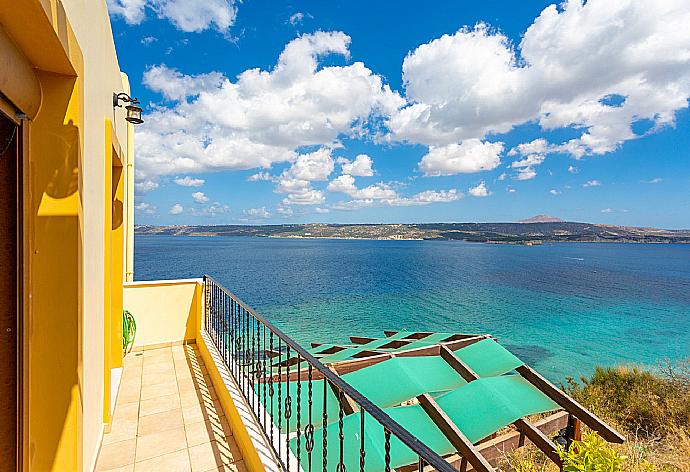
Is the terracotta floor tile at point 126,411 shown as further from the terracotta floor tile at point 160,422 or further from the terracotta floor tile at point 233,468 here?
the terracotta floor tile at point 233,468

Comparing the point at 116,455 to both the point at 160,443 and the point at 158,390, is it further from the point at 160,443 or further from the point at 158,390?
the point at 158,390

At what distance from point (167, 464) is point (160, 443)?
0.29m

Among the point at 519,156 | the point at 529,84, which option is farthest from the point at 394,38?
the point at 519,156

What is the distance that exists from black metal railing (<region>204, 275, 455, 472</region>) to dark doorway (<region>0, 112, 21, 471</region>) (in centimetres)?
115

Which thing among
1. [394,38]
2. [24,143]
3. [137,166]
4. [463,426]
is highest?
[394,38]

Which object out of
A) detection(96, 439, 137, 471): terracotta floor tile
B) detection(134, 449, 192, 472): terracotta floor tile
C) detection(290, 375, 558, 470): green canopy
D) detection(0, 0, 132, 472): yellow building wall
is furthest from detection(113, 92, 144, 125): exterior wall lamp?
detection(290, 375, 558, 470): green canopy

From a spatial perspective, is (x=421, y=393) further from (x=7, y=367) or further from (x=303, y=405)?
(x=7, y=367)

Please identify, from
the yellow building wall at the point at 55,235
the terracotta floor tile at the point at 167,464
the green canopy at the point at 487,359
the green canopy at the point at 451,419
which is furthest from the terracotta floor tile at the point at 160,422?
the green canopy at the point at 487,359

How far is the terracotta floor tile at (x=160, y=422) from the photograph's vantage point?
282cm

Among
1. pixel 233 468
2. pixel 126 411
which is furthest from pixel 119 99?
pixel 233 468

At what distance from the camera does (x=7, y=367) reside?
1427mm

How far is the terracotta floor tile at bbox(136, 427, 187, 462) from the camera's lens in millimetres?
2521

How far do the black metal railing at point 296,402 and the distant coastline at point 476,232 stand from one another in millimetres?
97337

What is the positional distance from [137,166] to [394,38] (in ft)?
44.6
